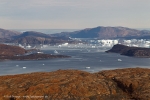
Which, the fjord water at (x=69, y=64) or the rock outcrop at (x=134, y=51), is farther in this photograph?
the rock outcrop at (x=134, y=51)

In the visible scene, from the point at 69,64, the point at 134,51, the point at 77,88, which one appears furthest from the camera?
the point at 134,51

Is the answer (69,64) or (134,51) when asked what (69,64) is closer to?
(69,64)

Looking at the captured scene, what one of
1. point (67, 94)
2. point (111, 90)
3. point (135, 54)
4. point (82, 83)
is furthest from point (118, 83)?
point (135, 54)

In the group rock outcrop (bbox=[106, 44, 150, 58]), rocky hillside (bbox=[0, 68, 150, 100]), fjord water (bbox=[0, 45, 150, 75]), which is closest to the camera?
rocky hillside (bbox=[0, 68, 150, 100])

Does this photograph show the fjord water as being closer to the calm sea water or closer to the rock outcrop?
the calm sea water

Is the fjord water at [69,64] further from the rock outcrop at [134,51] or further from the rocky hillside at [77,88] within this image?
the rocky hillside at [77,88]

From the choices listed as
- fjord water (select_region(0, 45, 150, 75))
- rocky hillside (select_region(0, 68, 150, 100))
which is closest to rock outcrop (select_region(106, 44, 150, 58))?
fjord water (select_region(0, 45, 150, 75))

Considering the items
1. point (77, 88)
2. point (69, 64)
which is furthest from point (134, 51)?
point (77, 88)

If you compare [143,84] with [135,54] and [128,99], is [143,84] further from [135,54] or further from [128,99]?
[135,54]

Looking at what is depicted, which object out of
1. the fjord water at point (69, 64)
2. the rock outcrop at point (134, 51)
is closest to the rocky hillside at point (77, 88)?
the fjord water at point (69, 64)

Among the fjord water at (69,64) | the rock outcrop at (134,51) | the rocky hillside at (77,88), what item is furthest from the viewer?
the rock outcrop at (134,51)
